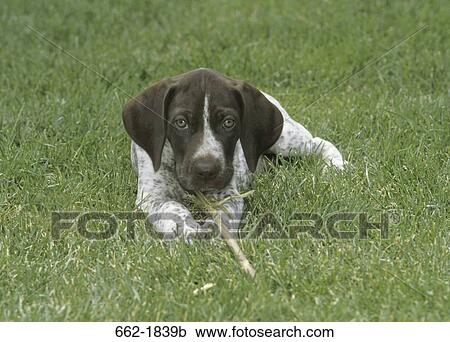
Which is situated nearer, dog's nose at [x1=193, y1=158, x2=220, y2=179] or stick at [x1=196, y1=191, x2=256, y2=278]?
stick at [x1=196, y1=191, x2=256, y2=278]

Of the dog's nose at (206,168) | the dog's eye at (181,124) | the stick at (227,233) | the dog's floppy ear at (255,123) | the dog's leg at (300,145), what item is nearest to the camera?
the stick at (227,233)

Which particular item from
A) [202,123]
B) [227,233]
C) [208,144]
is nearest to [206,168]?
[208,144]

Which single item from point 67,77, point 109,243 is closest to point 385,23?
point 67,77

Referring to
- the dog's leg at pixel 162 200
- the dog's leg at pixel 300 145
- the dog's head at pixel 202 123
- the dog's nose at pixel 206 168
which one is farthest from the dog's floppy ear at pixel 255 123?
the dog's leg at pixel 300 145

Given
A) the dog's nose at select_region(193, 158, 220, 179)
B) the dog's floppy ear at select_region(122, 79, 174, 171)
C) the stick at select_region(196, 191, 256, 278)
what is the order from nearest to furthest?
the stick at select_region(196, 191, 256, 278) → the dog's nose at select_region(193, 158, 220, 179) → the dog's floppy ear at select_region(122, 79, 174, 171)

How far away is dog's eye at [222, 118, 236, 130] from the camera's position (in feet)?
18.3

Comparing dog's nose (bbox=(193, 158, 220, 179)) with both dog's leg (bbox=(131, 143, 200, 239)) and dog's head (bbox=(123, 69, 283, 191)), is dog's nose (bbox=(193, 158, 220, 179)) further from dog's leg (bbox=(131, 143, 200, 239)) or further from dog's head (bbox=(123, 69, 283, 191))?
dog's leg (bbox=(131, 143, 200, 239))

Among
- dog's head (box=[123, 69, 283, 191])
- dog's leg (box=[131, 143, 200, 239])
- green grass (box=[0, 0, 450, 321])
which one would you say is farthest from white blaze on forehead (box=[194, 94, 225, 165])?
green grass (box=[0, 0, 450, 321])

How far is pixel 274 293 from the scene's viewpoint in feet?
15.5

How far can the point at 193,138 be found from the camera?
550cm

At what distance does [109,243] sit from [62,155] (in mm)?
1661

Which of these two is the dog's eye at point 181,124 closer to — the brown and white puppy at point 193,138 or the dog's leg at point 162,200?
the brown and white puppy at point 193,138

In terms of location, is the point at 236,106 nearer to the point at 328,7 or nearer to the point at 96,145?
the point at 96,145

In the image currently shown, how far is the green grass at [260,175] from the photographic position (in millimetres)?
4648
